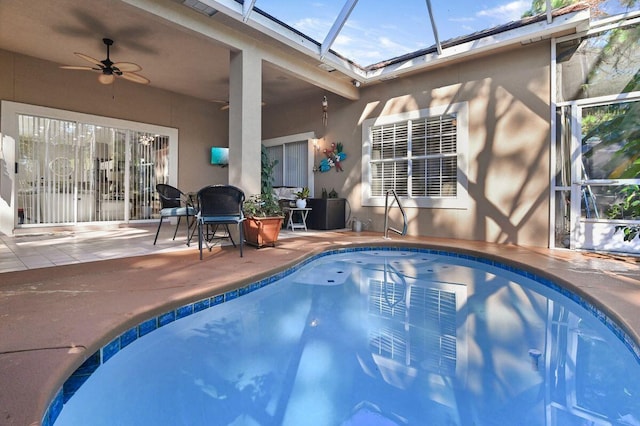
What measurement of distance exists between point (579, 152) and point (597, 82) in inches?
39.6

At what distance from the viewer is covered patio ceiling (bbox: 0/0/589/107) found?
4304 mm

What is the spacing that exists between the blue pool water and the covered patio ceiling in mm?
3568

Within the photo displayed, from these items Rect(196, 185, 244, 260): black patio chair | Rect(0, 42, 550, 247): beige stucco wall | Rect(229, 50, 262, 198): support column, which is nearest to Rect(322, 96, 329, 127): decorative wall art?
Rect(0, 42, 550, 247): beige stucco wall

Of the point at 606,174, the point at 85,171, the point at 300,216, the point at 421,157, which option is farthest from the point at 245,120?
the point at 606,174

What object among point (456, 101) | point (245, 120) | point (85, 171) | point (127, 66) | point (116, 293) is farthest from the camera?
point (85, 171)

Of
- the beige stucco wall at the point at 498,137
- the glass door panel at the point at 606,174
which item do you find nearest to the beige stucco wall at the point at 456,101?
the beige stucco wall at the point at 498,137

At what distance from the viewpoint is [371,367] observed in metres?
1.95

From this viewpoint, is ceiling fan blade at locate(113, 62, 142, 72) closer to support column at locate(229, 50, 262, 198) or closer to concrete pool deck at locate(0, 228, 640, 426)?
support column at locate(229, 50, 262, 198)

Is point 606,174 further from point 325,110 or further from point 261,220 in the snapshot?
point 325,110

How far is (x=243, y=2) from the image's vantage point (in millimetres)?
4348

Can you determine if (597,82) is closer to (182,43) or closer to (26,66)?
(182,43)

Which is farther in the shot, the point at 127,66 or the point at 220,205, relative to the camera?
the point at 127,66

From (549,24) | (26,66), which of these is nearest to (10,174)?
(26,66)

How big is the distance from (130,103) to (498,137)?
24.8ft
